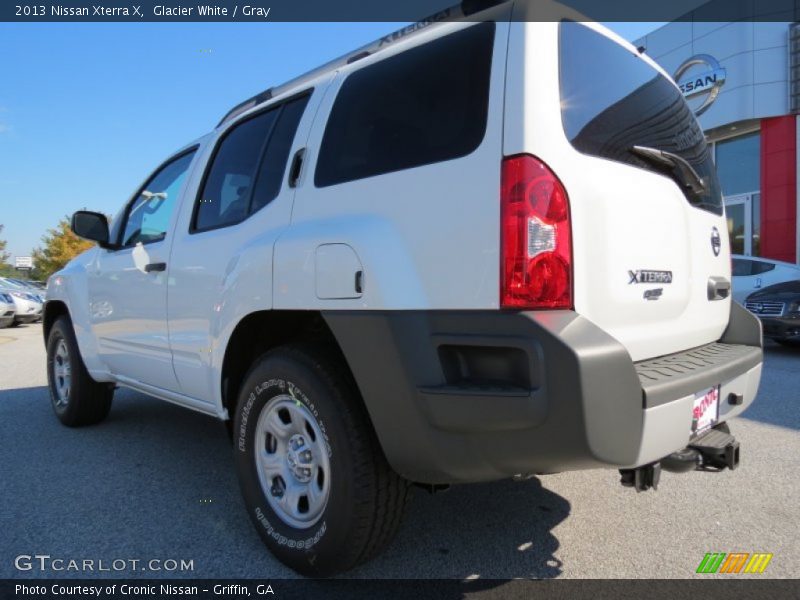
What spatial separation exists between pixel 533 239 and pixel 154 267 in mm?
2292

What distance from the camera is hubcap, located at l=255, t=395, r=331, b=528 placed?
2223 mm

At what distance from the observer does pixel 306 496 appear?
7.62ft

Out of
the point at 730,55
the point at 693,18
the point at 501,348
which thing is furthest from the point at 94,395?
the point at 693,18

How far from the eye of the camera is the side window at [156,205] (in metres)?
3.44

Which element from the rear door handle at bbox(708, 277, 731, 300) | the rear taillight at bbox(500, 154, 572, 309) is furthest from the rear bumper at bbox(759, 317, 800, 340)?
the rear taillight at bbox(500, 154, 572, 309)

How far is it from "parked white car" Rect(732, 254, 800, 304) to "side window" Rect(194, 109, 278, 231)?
877cm

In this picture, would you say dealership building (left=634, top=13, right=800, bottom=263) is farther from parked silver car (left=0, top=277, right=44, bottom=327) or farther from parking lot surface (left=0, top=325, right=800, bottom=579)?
parked silver car (left=0, top=277, right=44, bottom=327)

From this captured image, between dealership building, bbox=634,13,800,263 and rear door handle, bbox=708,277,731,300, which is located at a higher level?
dealership building, bbox=634,13,800,263

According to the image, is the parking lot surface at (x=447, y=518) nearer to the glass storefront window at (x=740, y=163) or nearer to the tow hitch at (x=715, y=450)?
the tow hitch at (x=715, y=450)

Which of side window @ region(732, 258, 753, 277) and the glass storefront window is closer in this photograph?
side window @ region(732, 258, 753, 277)

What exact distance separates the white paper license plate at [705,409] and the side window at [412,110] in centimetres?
116

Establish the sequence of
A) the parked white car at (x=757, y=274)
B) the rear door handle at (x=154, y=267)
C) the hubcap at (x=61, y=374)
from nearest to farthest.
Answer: the rear door handle at (x=154, y=267)
the hubcap at (x=61, y=374)
the parked white car at (x=757, y=274)

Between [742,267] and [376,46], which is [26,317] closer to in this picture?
[376,46]

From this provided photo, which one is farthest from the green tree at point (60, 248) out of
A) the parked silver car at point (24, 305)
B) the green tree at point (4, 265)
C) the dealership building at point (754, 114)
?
the dealership building at point (754, 114)
